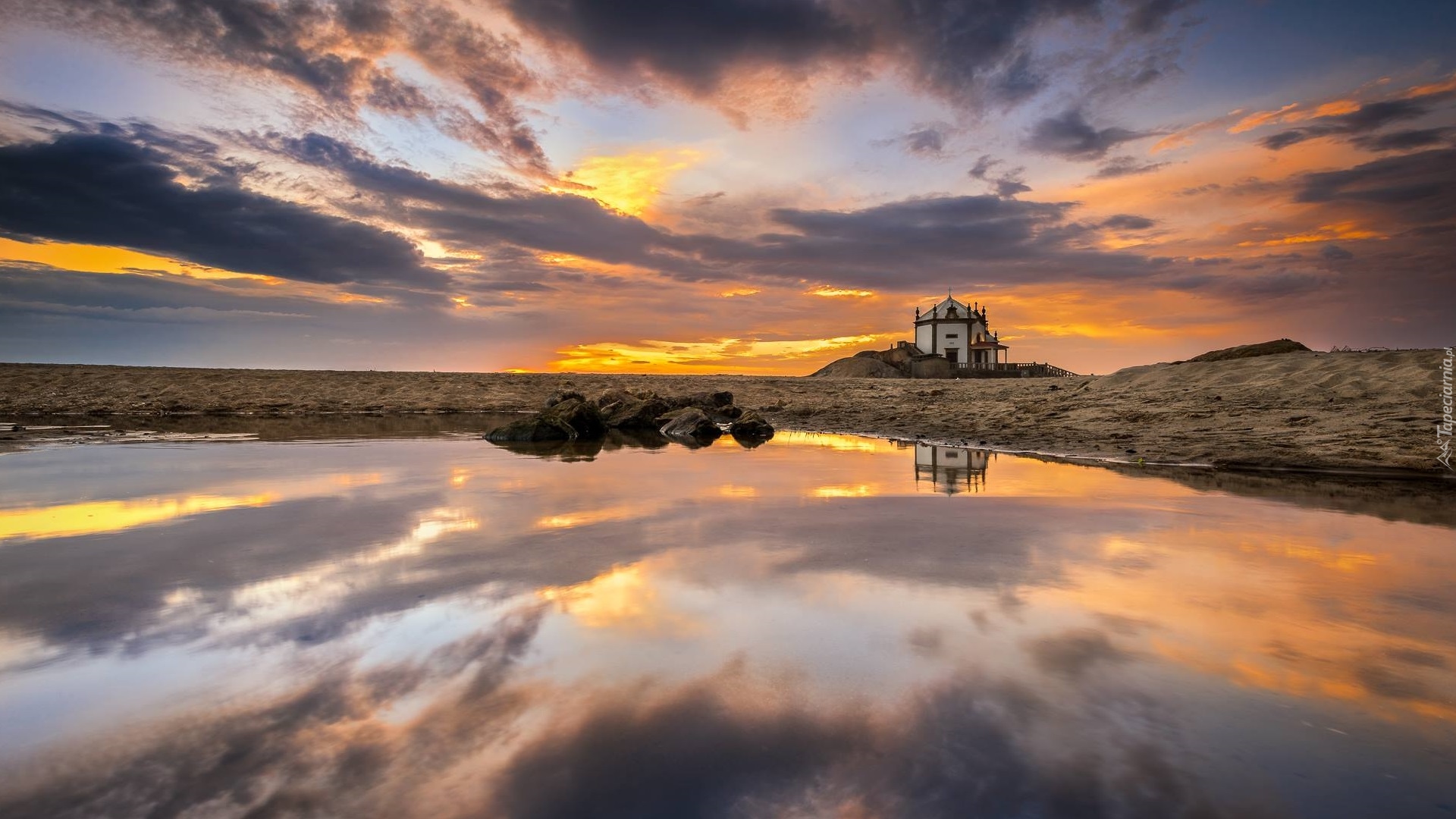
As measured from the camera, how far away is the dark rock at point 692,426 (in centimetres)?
2048

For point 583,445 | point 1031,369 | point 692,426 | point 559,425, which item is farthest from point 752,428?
point 1031,369

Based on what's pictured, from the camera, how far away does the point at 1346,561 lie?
19.4 feet

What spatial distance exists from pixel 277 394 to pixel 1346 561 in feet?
128

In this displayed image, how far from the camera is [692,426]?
2103 cm

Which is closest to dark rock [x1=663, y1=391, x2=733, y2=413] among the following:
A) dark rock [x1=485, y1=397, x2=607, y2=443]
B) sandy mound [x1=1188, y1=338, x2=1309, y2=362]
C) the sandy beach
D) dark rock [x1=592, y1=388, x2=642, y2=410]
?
dark rock [x1=592, y1=388, x2=642, y2=410]

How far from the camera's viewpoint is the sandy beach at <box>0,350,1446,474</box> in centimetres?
1234

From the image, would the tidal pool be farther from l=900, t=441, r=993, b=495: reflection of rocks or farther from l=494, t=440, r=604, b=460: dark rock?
l=494, t=440, r=604, b=460: dark rock

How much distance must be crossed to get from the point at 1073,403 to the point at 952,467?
33.3 feet

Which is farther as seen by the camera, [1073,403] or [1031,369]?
[1031,369]

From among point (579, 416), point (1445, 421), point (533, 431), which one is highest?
point (1445, 421)

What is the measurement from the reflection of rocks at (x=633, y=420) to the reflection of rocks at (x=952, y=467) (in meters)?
4.91

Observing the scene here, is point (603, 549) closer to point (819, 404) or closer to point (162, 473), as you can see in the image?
point (162, 473)

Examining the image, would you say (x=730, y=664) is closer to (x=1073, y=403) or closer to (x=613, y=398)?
(x=1073, y=403)

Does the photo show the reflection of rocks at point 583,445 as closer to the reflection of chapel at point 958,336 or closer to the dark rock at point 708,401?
the dark rock at point 708,401
